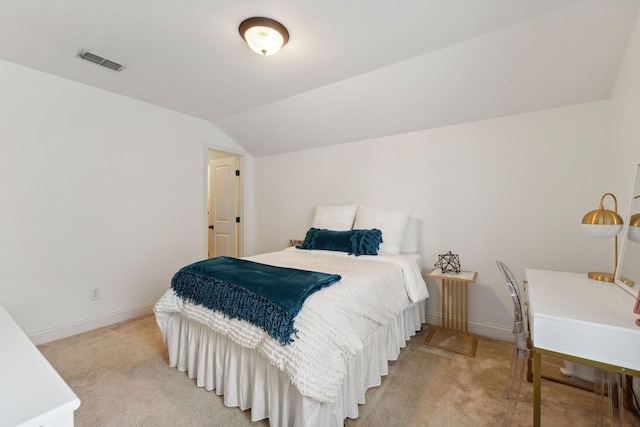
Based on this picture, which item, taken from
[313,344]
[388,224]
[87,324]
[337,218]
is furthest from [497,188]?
[87,324]

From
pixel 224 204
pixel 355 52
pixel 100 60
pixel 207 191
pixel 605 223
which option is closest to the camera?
pixel 605 223

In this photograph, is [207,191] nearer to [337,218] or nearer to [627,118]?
[337,218]

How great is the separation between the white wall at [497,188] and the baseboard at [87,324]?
2746mm

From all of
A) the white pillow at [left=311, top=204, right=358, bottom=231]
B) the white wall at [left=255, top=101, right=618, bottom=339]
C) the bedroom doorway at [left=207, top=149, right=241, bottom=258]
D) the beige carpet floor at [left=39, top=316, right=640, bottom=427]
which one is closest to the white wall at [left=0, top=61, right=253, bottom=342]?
the beige carpet floor at [left=39, top=316, right=640, bottom=427]

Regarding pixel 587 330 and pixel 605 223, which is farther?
pixel 605 223

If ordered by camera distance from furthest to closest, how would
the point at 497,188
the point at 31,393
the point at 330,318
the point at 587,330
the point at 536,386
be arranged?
1. the point at 497,188
2. the point at 330,318
3. the point at 536,386
4. the point at 587,330
5. the point at 31,393

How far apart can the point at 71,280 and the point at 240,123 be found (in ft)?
8.18

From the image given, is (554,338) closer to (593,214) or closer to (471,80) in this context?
(593,214)

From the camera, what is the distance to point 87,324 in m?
2.73

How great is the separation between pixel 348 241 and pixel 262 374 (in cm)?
147

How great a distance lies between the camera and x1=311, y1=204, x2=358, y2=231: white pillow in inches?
123

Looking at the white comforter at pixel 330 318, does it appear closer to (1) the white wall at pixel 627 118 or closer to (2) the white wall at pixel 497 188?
(2) the white wall at pixel 497 188

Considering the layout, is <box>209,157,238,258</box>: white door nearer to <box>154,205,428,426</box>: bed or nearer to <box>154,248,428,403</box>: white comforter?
<box>154,205,428,426</box>: bed

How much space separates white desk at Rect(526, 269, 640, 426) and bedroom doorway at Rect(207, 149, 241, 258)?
3884mm
